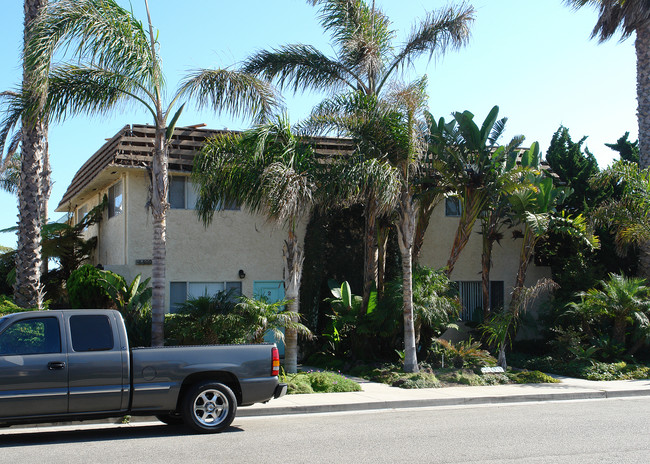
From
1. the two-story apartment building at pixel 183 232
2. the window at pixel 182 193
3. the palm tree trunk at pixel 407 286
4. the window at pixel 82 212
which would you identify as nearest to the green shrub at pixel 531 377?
the palm tree trunk at pixel 407 286

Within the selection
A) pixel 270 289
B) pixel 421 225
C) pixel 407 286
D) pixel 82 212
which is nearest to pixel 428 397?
pixel 407 286

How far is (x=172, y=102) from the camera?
13.8 metres

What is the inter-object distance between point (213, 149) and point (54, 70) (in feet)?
11.7

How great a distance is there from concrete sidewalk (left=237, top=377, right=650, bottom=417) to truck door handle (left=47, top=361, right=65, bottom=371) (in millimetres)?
3280

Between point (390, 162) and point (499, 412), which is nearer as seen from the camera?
point (499, 412)

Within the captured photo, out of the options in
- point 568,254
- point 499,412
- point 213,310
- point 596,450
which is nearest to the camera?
point 596,450

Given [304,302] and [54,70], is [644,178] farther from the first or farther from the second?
[54,70]

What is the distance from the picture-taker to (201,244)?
59.1 feet

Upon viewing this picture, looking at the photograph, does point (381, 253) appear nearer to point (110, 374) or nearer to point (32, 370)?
point (110, 374)

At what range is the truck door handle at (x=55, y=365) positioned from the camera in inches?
336

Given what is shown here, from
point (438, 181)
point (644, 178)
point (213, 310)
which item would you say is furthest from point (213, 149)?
point (644, 178)

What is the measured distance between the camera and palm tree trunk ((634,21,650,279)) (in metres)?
19.8

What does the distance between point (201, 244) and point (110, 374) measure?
9.36 metres

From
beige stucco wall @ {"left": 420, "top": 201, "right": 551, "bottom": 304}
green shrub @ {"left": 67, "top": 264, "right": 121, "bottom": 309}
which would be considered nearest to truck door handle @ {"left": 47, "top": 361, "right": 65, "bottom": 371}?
green shrub @ {"left": 67, "top": 264, "right": 121, "bottom": 309}
